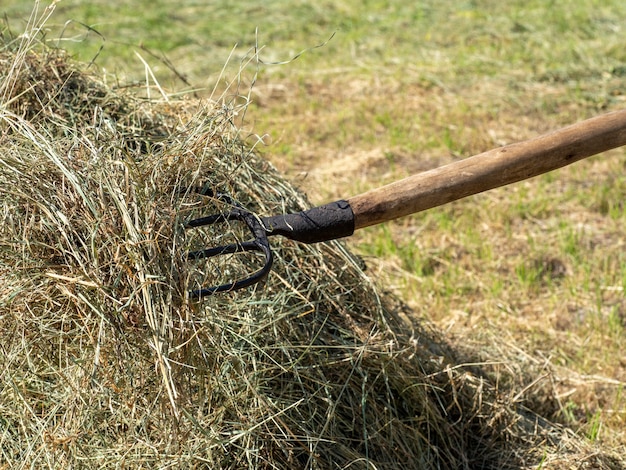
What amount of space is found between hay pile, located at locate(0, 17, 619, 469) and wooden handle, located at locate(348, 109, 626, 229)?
1.36 feet

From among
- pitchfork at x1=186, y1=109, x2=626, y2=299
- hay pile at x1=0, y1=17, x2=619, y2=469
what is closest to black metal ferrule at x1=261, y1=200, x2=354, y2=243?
pitchfork at x1=186, y1=109, x2=626, y2=299

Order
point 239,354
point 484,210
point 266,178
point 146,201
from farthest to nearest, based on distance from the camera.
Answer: point 484,210, point 266,178, point 239,354, point 146,201

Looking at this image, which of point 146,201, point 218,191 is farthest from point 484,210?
point 146,201

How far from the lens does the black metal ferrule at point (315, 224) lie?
6.86 feet

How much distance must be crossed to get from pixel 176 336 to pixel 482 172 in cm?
93

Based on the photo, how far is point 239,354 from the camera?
85.7 inches

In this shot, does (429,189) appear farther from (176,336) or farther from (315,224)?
(176,336)

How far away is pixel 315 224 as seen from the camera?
2100mm

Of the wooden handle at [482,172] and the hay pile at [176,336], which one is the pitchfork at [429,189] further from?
the hay pile at [176,336]

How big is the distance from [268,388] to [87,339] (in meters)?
0.52

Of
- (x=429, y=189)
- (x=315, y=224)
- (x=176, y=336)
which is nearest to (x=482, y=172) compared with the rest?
(x=429, y=189)

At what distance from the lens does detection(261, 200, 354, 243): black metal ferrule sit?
6.86 ft

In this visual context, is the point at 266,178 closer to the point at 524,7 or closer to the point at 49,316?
the point at 49,316

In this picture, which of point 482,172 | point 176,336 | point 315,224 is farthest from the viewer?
point 482,172
